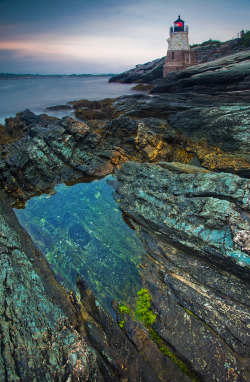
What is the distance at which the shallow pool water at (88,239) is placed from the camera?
916cm

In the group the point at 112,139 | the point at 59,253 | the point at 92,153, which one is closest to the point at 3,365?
the point at 59,253

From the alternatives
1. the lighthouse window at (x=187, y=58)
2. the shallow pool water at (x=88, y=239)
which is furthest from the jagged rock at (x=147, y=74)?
the shallow pool water at (x=88, y=239)

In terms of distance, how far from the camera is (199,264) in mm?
8922

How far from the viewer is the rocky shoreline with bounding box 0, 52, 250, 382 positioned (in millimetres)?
5816

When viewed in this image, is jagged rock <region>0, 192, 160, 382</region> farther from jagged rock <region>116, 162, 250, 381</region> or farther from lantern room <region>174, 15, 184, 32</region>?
lantern room <region>174, 15, 184, 32</region>

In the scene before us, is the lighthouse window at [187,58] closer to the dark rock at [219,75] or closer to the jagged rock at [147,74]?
the dark rock at [219,75]

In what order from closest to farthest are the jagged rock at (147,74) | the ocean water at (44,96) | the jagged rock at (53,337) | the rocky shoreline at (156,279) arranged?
the jagged rock at (53,337) < the rocky shoreline at (156,279) < the ocean water at (44,96) < the jagged rock at (147,74)

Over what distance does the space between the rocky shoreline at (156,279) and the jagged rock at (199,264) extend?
0.04 m

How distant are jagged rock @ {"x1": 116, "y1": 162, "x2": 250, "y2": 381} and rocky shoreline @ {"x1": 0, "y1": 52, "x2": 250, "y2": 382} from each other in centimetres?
4

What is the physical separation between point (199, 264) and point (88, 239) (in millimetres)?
5797

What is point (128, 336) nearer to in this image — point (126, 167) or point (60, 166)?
point (126, 167)

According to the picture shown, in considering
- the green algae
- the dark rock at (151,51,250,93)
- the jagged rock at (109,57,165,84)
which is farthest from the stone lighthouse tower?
the green algae

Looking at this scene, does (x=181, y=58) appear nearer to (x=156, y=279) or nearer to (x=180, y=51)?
(x=180, y=51)

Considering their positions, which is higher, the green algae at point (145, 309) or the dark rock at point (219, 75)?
the dark rock at point (219, 75)
